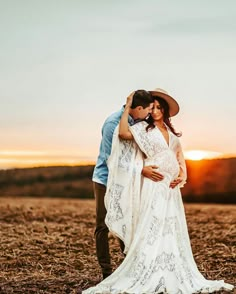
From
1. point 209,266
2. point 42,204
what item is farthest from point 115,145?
point 42,204

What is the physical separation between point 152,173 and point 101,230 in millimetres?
760

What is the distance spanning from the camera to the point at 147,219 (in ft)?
21.7

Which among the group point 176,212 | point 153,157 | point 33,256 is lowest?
point 33,256

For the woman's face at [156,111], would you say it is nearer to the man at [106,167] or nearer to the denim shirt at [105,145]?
the man at [106,167]

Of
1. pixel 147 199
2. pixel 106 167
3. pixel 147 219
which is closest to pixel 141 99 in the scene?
pixel 106 167

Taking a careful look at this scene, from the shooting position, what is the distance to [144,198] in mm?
6641

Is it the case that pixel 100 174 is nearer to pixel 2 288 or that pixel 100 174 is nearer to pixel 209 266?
pixel 2 288

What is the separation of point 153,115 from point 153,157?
1.16 feet

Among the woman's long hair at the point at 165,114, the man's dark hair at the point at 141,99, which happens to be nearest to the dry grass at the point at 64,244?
the woman's long hair at the point at 165,114

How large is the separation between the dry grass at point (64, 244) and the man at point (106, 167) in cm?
50

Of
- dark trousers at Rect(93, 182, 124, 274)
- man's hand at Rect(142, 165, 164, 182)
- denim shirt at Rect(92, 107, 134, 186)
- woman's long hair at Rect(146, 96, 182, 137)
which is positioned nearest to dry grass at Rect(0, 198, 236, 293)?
dark trousers at Rect(93, 182, 124, 274)

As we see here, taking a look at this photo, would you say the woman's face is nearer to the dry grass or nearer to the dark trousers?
the dark trousers

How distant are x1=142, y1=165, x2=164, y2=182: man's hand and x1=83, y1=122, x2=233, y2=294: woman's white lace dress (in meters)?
0.04

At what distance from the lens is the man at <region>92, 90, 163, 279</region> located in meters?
6.55
